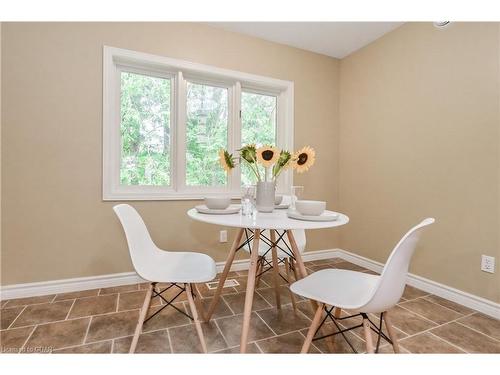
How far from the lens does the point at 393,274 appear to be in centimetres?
103

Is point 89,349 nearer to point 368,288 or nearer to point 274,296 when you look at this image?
point 274,296

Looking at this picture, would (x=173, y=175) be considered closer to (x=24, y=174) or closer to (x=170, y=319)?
(x=24, y=174)

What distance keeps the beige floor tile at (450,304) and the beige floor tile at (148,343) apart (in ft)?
6.58

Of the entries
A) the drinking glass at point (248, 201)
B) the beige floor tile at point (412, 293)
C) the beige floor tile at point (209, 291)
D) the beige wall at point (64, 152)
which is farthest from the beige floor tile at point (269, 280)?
the drinking glass at point (248, 201)

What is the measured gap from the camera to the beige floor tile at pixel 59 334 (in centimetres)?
148

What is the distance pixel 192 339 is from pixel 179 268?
1.41ft

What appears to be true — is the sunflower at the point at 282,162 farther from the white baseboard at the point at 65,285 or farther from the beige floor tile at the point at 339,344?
the white baseboard at the point at 65,285

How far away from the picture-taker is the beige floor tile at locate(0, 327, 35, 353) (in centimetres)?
144

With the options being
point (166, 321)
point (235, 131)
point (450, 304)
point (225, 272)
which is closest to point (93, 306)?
point (166, 321)

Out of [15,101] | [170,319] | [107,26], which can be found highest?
[107,26]

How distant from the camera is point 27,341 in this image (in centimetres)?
150
